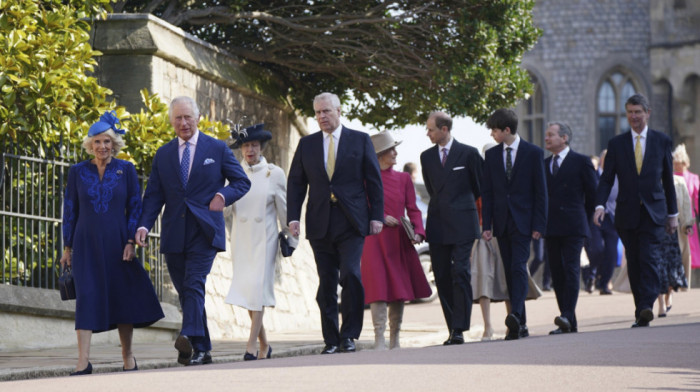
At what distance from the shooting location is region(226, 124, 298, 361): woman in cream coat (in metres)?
10.8

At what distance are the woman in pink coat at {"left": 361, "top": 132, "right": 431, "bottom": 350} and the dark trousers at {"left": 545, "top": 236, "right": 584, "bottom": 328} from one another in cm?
135

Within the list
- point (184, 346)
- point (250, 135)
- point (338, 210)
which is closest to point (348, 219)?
point (338, 210)

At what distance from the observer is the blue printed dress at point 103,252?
9.57 meters

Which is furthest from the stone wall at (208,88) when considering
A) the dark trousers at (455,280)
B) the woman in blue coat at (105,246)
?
the woman in blue coat at (105,246)

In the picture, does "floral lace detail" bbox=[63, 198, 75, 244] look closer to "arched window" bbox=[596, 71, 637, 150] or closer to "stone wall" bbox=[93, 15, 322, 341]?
"stone wall" bbox=[93, 15, 322, 341]

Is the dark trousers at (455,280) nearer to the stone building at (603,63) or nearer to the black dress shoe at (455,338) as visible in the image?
the black dress shoe at (455,338)

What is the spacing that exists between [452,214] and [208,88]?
5.07 metres

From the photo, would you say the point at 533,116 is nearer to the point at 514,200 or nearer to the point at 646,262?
the point at 646,262

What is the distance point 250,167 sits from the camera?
11.0 metres

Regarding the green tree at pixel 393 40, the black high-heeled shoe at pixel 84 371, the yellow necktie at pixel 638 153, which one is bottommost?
the black high-heeled shoe at pixel 84 371

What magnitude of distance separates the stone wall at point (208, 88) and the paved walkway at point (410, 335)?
0.69 metres

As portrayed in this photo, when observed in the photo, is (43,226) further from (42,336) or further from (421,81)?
(421,81)

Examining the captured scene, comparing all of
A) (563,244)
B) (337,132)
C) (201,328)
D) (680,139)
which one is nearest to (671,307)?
(563,244)

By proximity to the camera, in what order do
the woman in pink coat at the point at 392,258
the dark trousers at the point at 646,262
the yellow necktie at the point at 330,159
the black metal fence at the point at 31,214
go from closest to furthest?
the yellow necktie at the point at 330,159, the woman in pink coat at the point at 392,258, the black metal fence at the point at 31,214, the dark trousers at the point at 646,262
